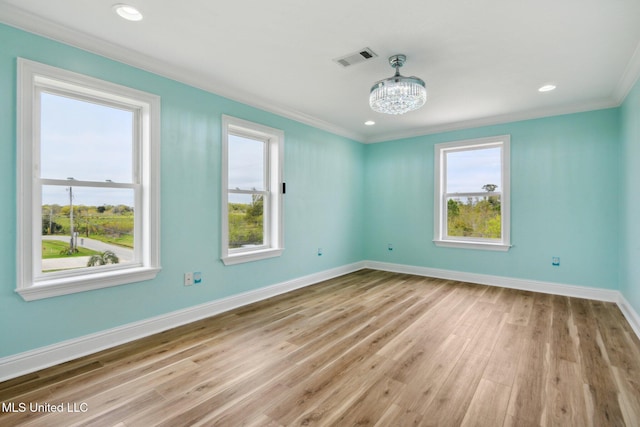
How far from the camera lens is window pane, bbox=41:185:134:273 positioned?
7.95ft

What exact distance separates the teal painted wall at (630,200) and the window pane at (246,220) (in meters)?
4.11

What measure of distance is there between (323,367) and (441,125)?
4.29 metres

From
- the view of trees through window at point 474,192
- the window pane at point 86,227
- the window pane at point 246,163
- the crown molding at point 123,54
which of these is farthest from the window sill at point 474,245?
the window pane at point 86,227

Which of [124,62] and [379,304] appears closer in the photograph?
[124,62]

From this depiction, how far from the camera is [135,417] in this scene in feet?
5.74

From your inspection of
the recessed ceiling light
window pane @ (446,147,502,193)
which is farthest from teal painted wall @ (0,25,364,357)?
window pane @ (446,147,502,193)

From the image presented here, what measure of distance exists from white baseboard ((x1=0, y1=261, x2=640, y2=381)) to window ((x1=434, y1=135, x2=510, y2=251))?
559 millimetres

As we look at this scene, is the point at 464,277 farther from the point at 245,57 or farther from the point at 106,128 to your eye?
the point at 106,128

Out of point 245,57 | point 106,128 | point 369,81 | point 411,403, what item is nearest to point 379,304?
point 411,403

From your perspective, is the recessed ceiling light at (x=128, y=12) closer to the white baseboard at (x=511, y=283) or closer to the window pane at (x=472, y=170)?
the window pane at (x=472, y=170)

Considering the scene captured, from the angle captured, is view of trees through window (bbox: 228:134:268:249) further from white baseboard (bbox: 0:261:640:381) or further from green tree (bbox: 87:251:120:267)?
green tree (bbox: 87:251:120:267)

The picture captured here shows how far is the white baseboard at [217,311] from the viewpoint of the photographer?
2250 millimetres

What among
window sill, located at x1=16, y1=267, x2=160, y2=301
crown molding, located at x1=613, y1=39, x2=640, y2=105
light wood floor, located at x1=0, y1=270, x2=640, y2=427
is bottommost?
light wood floor, located at x1=0, y1=270, x2=640, y2=427

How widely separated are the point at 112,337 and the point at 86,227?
976mm
